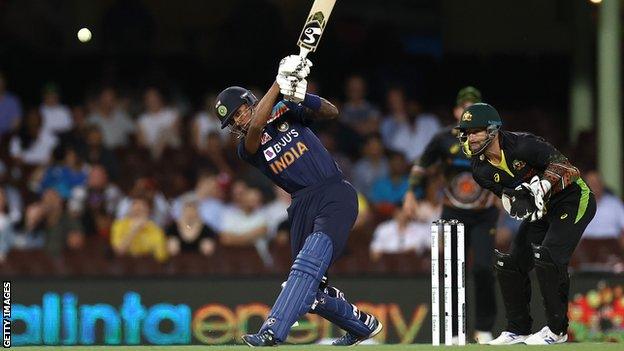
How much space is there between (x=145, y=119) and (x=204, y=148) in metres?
0.90

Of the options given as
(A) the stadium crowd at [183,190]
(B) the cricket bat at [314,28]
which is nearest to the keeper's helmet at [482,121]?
(B) the cricket bat at [314,28]

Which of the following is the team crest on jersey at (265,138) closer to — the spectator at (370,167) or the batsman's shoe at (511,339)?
the batsman's shoe at (511,339)

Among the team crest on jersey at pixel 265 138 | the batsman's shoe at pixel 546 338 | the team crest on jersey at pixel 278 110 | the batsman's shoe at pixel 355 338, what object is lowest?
the batsman's shoe at pixel 546 338

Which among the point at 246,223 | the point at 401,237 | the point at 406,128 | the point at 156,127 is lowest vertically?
the point at 401,237

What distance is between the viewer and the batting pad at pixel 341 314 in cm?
902

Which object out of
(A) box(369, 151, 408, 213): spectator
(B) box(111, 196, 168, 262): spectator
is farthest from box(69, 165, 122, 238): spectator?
(A) box(369, 151, 408, 213): spectator

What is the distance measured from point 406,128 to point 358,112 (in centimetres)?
59

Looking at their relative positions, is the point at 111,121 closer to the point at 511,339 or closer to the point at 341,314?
the point at 341,314

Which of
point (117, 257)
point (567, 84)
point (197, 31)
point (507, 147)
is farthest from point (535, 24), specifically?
point (507, 147)

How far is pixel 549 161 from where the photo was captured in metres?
9.04

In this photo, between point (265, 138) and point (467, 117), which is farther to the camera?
point (467, 117)

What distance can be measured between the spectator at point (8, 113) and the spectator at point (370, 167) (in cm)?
379

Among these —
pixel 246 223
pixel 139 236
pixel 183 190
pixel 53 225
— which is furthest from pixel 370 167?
pixel 53 225

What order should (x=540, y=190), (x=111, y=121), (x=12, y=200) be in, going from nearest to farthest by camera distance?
(x=540, y=190)
(x=12, y=200)
(x=111, y=121)
